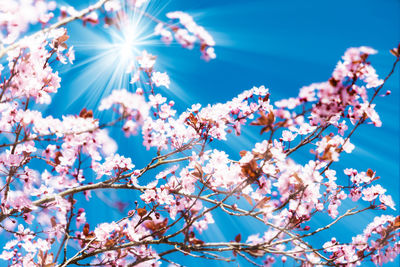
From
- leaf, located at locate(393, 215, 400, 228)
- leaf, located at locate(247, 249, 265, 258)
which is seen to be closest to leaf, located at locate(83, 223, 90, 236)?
leaf, located at locate(247, 249, 265, 258)

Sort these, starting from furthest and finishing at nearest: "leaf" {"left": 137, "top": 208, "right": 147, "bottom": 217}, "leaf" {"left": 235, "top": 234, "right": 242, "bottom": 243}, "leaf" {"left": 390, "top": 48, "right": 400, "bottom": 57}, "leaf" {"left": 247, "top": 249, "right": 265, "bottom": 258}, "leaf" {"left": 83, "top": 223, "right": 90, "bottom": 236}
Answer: "leaf" {"left": 137, "top": 208, "right": 147, "bottom": 217}, "leaf" {"left": 83, "top": 223, "right": 90, "bottom": 236}, "leaf" {"left": 235, "top": 234, "right": 242, "bottom": 243}, "leaf" {"left": 247, "top": 249, "right": 265, "bottom": 258}, "leaf" {"left": 390, "top": 48, "right": 400, "bottom": 57}

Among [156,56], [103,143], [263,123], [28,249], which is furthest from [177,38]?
[28,249]

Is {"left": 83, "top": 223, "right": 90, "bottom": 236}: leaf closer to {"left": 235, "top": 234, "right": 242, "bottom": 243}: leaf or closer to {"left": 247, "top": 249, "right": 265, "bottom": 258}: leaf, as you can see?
{"left": 235, "top": 234, "right": 242, "bottom": 243}: leaf

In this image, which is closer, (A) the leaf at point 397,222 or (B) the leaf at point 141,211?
(A) the leaf at point 397,222

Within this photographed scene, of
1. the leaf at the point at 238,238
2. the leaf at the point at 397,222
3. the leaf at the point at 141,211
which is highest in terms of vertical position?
the leaf at the point at 141,211

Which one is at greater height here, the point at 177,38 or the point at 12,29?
the point at 12,29

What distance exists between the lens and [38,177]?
3.22 metres

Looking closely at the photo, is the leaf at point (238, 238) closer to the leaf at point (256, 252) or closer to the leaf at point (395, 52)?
→ the leaf at point (256, 252)

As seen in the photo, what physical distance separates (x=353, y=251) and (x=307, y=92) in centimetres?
242

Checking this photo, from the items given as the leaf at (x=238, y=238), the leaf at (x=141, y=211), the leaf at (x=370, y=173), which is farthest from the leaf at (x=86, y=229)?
the leaf at (x=370, y=173)

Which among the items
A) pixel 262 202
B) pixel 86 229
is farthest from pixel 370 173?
pixel 86 229

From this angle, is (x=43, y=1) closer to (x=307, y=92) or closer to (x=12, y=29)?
(x=12, y=29)

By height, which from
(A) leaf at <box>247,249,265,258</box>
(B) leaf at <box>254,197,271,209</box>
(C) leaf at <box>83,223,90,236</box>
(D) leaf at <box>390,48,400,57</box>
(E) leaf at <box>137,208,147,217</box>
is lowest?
(A) leaf at <box>247,249,265,258</box>

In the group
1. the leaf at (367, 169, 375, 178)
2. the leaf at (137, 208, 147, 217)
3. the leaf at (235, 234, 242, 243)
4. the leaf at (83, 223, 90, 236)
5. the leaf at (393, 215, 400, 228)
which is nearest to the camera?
the leaf at (235, 234, 242, 243)
